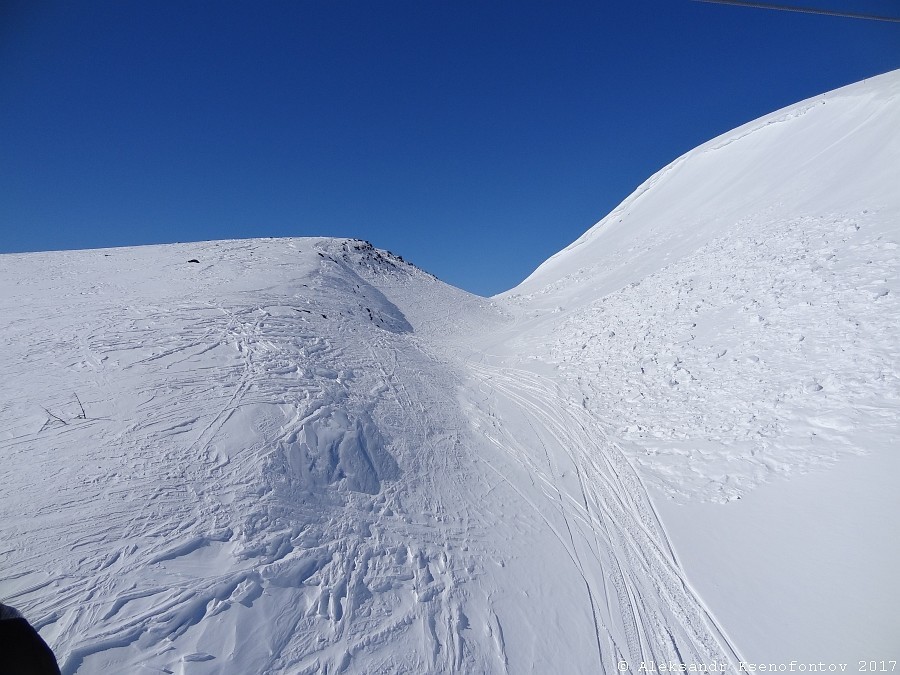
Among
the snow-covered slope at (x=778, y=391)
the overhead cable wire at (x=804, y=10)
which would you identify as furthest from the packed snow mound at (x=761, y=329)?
the overhead cable wire at (x=804, y=10)

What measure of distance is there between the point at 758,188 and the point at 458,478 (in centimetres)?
2597

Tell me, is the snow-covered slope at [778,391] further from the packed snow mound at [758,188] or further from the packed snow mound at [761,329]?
the packed snow mound at [758,188]

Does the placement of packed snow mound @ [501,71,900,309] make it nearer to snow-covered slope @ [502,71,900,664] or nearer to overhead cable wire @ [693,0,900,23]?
snow-covered slope @ [502,71,900,664]

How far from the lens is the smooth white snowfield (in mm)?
4629

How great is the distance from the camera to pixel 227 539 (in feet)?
16.9

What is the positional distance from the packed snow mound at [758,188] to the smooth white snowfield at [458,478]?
1316 millimetres

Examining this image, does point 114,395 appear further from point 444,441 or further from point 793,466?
point 793,466

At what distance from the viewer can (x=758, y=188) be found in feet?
77.0

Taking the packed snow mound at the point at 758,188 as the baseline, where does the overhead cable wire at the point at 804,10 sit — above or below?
below

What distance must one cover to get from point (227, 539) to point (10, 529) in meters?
2.15

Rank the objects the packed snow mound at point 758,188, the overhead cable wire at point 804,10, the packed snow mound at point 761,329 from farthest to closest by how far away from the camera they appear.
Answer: the packed snow mound at point 758,188 < the packed snow mound at point 761,329 < the overhead cable wire at point 804,10


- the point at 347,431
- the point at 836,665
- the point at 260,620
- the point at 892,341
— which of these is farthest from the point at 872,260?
the point at 260,620

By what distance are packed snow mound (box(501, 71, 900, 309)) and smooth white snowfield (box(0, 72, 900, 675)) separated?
132 centimetres

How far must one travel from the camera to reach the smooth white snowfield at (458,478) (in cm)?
463
